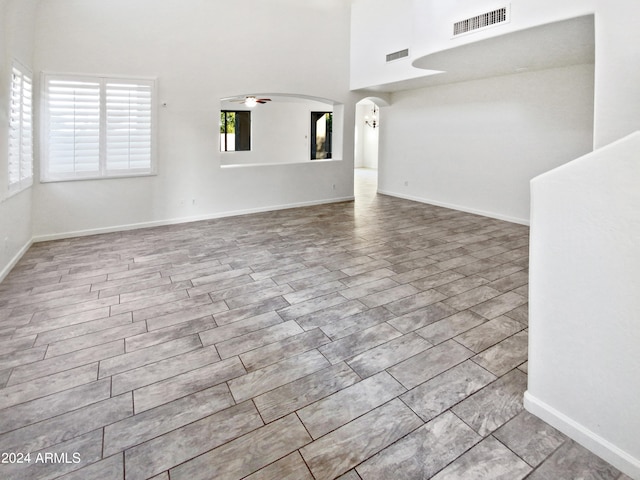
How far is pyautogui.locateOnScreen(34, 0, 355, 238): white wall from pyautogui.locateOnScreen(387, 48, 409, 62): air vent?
3.91 feet

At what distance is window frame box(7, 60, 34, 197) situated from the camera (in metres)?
4.12

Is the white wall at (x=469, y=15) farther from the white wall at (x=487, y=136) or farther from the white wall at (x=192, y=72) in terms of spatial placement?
the white wall at (x=192, y=72)

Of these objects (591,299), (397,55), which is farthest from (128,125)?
(591,299)

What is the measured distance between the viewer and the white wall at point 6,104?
387 centimetres

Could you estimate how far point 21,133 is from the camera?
447 centimetres

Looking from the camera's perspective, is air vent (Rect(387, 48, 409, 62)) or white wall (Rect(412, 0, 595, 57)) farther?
air vent (Rect(387, 48, 409, 62))

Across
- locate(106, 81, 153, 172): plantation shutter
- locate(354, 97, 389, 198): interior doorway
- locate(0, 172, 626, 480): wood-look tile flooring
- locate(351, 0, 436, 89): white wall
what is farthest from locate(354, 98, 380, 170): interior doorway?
locate(0, 172, 626, 480): wood-look tile flooring

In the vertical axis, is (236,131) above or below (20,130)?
above

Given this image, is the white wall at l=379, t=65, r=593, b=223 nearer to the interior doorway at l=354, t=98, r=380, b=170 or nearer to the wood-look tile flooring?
the wood-look tile flooring

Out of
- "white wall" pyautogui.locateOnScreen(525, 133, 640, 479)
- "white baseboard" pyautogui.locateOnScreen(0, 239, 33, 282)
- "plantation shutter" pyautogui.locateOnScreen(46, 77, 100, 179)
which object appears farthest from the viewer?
"plantation shutter" pyautogui.locateOnScreen(46, 77, 100, 179)

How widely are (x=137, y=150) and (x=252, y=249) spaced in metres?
2.52

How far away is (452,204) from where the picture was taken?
25.3ft

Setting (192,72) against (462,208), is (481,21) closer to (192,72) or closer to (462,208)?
(462,208)

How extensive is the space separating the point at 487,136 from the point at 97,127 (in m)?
6.26
